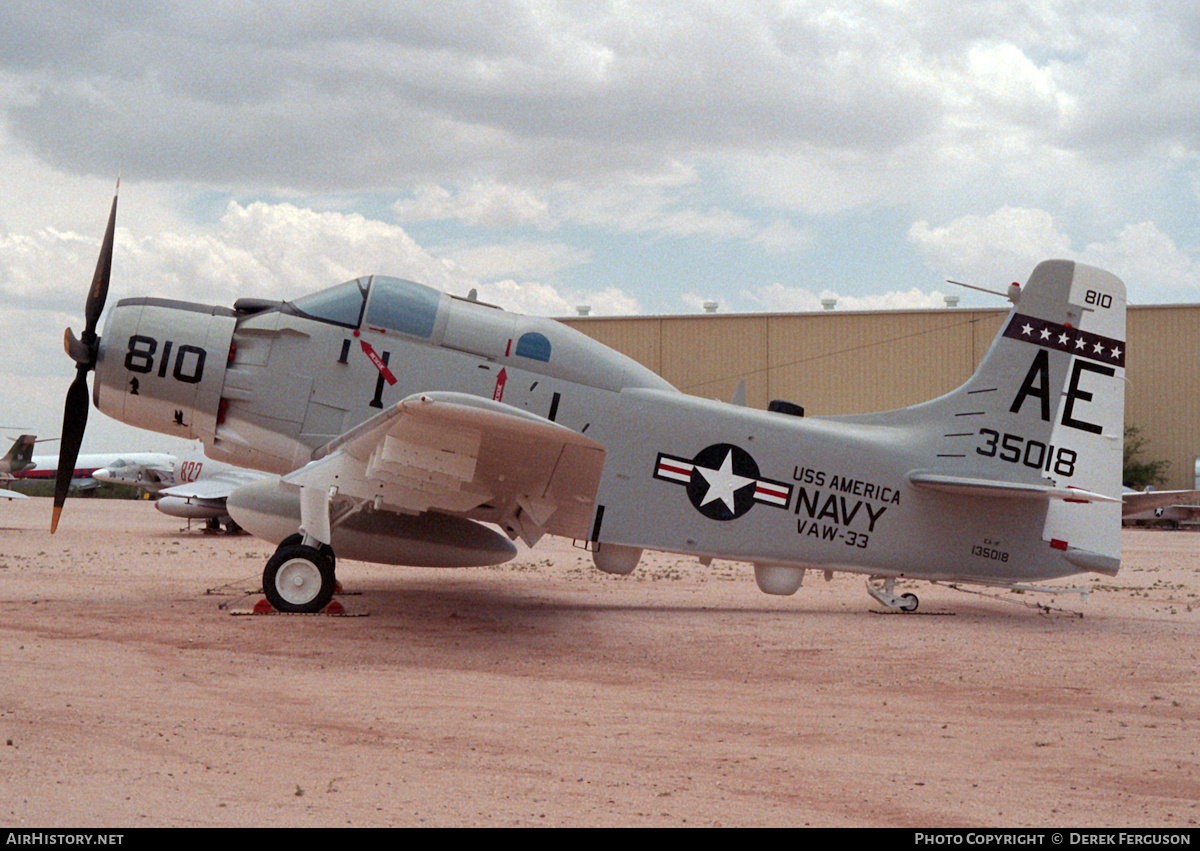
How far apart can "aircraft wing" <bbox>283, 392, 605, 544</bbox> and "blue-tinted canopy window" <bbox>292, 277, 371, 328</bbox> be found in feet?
4.12

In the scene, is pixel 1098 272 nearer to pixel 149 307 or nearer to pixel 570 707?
pixel 570 707

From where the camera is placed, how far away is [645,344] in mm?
43094

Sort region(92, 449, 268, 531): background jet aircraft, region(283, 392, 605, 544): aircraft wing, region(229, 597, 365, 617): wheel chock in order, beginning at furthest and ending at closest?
region(92, 449, 268, 531): background jet aircraft
region(229, 597, 365, 617): wheel chock
region(283, 392, 605, 544): aircraft wing

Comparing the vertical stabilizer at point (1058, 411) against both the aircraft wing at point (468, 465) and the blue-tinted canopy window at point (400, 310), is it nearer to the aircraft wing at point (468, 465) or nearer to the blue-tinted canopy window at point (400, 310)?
the aircraft wing at point (468, 465)

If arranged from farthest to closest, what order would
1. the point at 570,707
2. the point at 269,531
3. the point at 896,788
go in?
the point at 269,531
the point at 570,707
the point at 896,788

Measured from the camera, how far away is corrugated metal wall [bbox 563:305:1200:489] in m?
40.5

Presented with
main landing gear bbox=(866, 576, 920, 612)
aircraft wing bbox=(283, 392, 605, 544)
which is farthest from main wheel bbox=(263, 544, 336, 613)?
main landing gear bbox=(866, 576, 920, 612)

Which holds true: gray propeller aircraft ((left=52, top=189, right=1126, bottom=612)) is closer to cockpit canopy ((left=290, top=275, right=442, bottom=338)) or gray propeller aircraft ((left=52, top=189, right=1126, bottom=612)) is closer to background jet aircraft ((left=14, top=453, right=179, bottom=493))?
cockpit canopy ((left=290, top=275, right=442, bottom=338))

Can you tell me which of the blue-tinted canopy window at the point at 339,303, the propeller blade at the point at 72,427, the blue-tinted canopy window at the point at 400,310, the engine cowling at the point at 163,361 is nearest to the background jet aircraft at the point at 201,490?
the propeller blade at the point at 72,427

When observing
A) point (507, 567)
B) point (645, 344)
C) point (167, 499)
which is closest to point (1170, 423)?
point (645, 344)

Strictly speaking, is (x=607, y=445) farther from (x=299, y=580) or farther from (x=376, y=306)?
(x=299, y=580)

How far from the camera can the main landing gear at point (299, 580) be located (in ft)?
31.9

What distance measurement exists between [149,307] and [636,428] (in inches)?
188

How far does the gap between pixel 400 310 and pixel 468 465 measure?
2.18m
